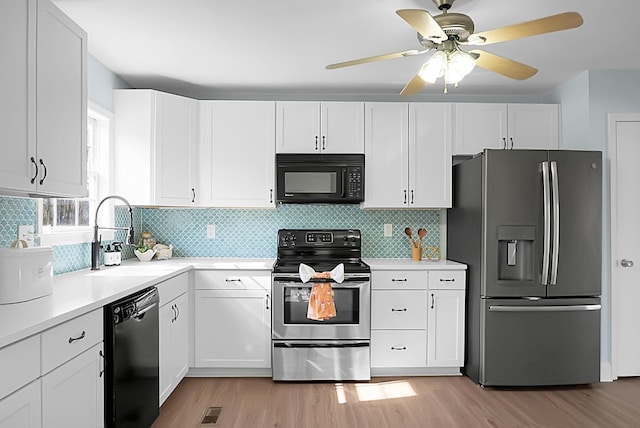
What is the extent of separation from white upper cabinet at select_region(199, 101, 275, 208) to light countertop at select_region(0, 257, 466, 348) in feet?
1.96

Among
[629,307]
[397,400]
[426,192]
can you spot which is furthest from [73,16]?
[629,307]

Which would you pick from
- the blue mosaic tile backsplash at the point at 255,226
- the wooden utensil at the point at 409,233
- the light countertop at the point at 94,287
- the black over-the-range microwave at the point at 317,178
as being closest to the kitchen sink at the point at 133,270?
the light countertop at the point at 94,287

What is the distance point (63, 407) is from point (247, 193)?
239 cm

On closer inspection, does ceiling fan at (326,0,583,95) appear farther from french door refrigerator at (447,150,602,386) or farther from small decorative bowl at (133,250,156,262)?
small decorative bowl at (133,250,156,262)

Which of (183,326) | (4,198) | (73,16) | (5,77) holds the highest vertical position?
(73,16)

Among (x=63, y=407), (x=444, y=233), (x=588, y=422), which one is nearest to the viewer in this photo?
(x=63, y=407)

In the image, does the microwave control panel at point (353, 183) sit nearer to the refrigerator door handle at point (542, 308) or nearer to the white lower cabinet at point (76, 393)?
the refrigerator door handle at point (542, 308)

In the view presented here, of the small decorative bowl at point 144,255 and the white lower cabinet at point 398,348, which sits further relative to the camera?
the small decorative bowl at point 144,255

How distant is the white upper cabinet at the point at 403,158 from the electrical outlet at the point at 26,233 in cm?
245

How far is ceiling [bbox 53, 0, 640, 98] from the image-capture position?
2.45 m

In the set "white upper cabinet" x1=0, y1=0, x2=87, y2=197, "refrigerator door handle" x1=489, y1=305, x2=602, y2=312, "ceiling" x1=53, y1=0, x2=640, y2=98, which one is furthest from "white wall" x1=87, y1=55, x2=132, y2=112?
"refrigerator door handle" x1=489, y1=305, x2=602, y2=312

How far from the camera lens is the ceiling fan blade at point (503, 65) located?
Result: 7.43ft

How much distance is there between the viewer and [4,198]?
2.33 meters

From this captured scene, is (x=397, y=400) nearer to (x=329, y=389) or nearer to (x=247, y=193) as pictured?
(x=329, y=389)
